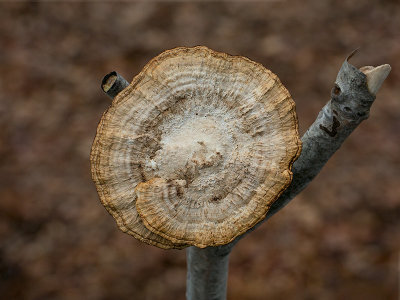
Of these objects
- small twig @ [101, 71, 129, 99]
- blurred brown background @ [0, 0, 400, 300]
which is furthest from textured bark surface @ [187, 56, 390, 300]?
blurred brown background @ [0, 0, 400, 300]

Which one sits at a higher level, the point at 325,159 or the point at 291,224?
the point at 291,224

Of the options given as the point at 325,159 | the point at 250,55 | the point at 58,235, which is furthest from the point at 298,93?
the point at 325,159

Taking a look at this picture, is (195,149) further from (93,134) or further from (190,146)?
(93,134)

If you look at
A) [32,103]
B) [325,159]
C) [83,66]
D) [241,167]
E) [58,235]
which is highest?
[83,66]

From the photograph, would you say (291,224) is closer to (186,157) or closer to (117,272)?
(117,272)

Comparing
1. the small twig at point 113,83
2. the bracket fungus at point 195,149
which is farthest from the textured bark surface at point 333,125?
the small twig at point 113,83

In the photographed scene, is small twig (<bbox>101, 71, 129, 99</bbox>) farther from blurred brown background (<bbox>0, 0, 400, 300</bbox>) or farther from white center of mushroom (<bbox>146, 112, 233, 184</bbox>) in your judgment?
blurred brown background (<bbox>0, 0, 400, 300</bbox>)
